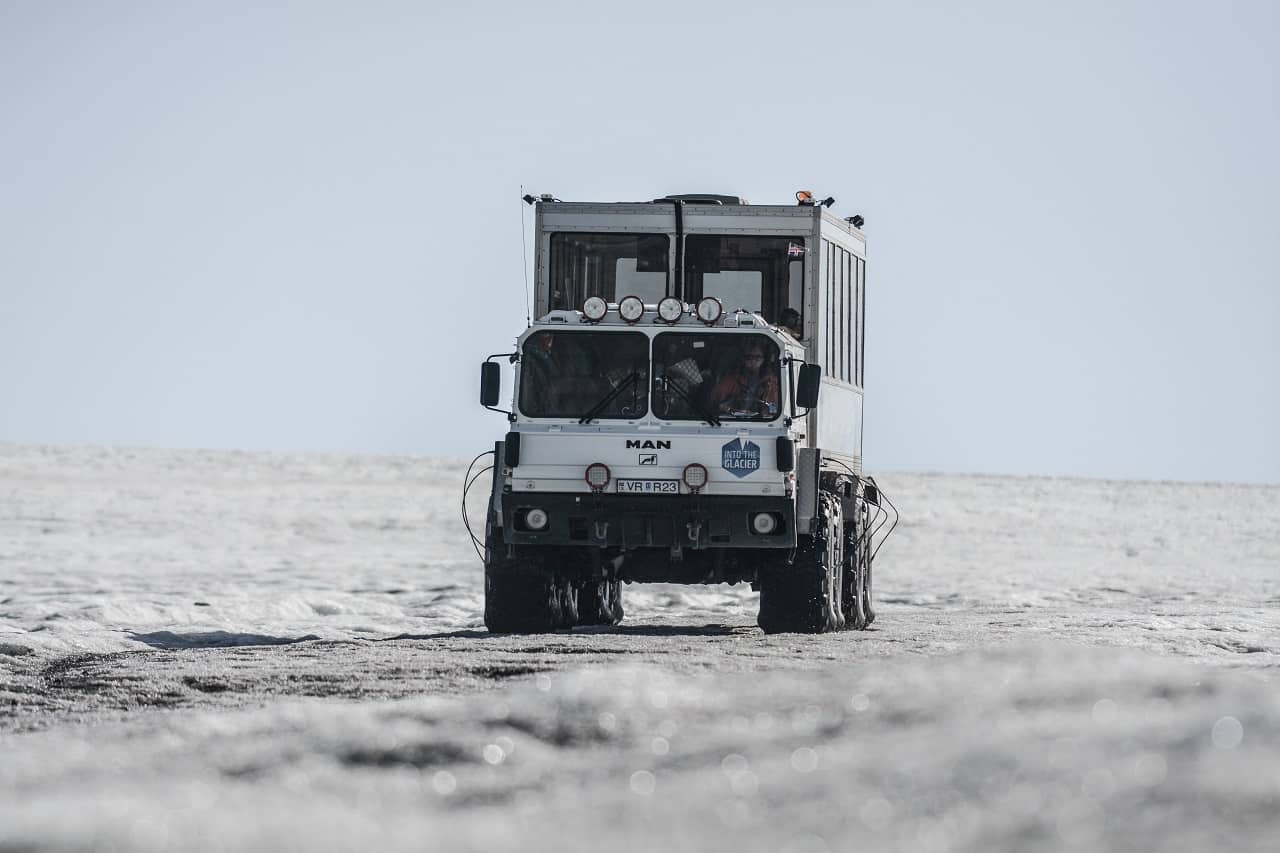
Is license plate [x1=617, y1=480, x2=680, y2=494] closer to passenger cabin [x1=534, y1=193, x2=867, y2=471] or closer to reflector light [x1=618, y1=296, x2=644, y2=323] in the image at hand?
reflector light [x1=618, y1=296, x2=644, y2=323]

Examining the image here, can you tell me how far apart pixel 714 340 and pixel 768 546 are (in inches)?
63.3

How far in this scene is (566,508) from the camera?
45.4 feet

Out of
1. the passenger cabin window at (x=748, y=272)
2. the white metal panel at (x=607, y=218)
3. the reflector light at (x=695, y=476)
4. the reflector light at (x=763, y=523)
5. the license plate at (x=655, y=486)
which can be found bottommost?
the reflector light at (x=763, y=523)

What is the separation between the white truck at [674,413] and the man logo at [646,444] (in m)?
0.01

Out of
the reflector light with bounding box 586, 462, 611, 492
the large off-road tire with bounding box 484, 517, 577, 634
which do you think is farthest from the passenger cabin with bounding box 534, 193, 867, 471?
the large off-road tire with bounding box 484, 517, 577, 634

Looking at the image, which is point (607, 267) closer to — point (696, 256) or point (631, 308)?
point (696, 256)

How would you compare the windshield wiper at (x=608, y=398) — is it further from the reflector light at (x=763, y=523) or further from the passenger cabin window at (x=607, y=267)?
the passenger cabin window at (x=607, y=267)

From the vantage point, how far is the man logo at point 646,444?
13.8 meters

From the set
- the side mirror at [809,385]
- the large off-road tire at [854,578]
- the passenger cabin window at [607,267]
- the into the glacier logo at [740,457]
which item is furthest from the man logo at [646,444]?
the large off-road tire at [854,578]

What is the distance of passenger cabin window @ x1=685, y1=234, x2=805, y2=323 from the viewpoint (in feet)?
50.0

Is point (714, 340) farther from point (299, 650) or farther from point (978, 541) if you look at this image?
point (978, 541)

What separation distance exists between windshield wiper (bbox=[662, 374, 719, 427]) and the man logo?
1.10ft

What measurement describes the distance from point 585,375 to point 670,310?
2.70 ft

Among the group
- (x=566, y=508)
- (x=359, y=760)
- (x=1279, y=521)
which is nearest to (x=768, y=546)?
(x=566, y=508)
